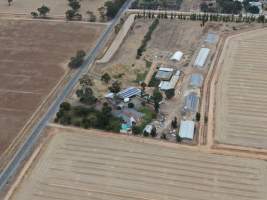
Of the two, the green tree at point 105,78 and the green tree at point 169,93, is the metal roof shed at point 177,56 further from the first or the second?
the green tree at point 105,78

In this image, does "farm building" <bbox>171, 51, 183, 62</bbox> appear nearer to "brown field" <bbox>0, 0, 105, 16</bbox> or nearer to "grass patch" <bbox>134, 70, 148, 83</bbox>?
"grass patch" <bbox>134, 70, 148, 83</bbox>

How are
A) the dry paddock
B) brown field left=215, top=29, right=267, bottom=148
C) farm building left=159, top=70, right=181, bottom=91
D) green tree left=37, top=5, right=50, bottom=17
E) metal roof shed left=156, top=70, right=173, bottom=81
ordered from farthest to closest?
1. green tree left=37, top=5, right=50, bottom=17
2. metal roof shed left=156, top=70, right=173, bottom=81
3. farm building left=159, top=70, right=181, bottom=91
4. brown field left=215, top=29, right=267, bottom=148
5. the dry paddock

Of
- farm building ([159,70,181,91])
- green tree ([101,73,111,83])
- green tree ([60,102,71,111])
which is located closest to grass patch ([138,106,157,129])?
farm building ([159,70,181,91])

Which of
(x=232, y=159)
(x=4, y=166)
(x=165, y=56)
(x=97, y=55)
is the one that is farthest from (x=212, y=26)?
(x=4, y=166)

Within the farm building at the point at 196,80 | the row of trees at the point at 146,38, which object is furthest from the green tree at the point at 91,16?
the farm building at the point at 196,80

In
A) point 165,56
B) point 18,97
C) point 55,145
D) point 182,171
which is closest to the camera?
point 182,171

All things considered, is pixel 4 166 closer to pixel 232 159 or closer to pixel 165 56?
pixel 232 159
